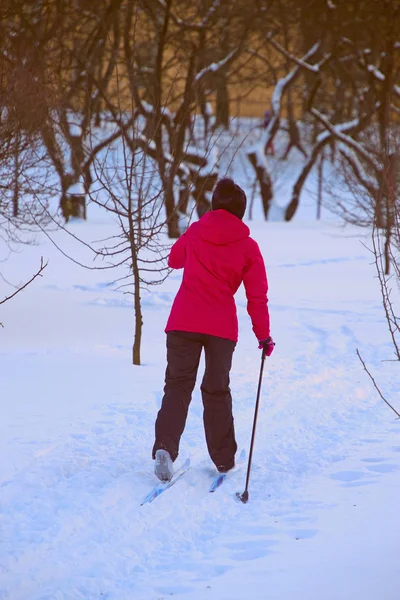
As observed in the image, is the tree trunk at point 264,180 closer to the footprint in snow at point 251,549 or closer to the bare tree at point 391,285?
the bare tree at point 391,285

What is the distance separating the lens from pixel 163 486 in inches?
189

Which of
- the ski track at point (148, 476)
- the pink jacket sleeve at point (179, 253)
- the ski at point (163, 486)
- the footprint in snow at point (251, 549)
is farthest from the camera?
the pink jacket sleeve at point (179, 253)

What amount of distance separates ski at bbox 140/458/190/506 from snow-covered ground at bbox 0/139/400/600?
0.04 m

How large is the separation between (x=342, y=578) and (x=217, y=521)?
97cm

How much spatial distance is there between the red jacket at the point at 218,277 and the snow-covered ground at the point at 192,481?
92 centimetres

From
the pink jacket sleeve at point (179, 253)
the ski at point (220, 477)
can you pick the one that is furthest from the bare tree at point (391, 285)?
the pink jacket sleeve at point (179, 253)

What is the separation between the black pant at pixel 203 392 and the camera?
4891 mm

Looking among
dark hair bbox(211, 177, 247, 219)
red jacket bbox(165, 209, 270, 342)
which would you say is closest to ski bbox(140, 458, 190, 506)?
red jacket bbox(165, 209, 270, 342)

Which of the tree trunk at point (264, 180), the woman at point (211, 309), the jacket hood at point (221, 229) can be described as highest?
the jacket hood at point (221, 229)

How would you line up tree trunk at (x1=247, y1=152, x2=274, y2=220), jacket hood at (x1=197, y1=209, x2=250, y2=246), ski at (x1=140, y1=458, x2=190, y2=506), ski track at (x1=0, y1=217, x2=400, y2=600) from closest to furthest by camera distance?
ski track at (x1=0, y1=217, x2=400, y2=600)
ski at (x1=140, y1=458, x2=190, y2=506)
jacket hood at (x1=197, y1=209, x2=250, y2=246)
tree trunk at (x1=247, y1=152, x2=274, y2=220)

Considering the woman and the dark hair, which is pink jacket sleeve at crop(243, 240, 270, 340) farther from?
the dark hair

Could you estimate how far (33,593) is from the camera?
3.50 meters

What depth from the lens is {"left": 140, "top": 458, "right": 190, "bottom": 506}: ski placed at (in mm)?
4625

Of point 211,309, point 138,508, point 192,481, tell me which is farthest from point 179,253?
point 138,508
